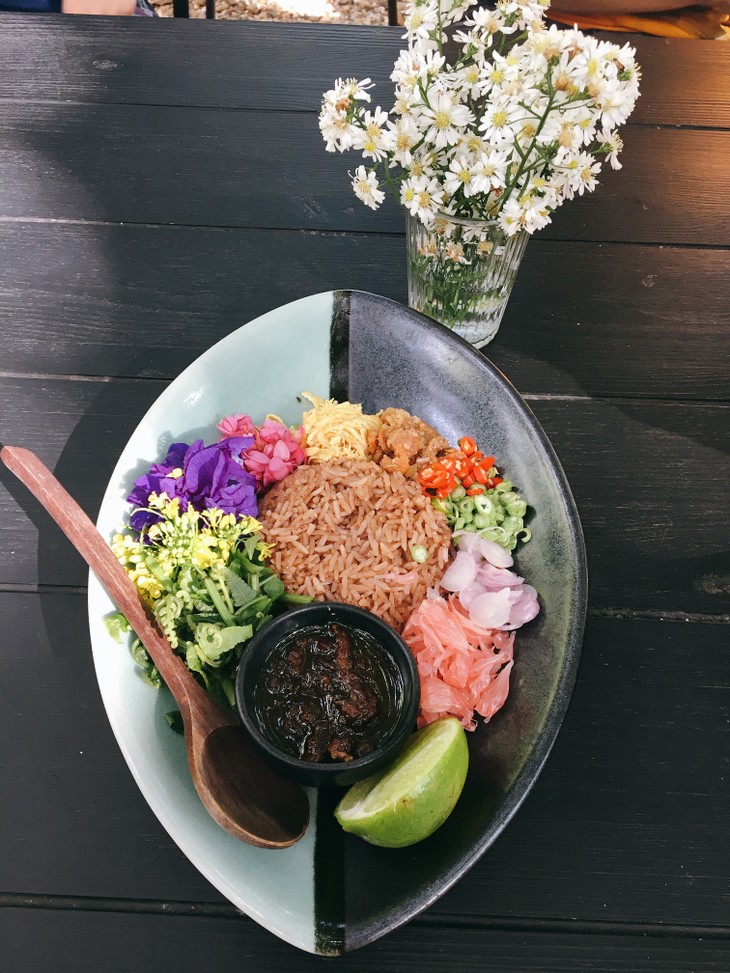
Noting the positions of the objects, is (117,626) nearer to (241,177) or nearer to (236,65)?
(241,177)

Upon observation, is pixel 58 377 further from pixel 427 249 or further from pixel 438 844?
pixel 438 844

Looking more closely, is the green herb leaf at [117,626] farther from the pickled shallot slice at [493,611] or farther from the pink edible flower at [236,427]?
the pickled shallot slice at [493,611]

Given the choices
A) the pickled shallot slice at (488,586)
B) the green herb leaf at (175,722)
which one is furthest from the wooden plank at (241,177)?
the green herb leaf at (175,722)

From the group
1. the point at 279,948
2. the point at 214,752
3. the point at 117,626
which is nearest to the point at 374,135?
the point at 117,626

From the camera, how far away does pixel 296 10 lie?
4133 mm

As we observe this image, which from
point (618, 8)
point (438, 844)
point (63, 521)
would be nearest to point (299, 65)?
point (618, 8)

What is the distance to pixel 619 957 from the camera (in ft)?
3.68

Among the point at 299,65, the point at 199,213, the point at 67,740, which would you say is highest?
the point at 299,65

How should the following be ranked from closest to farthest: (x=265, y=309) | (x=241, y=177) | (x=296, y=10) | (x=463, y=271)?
(x=463, y=271) → (x=265, y=309) → (x=241, y=177) → (x=296, y=10)

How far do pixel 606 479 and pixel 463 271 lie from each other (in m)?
0.52

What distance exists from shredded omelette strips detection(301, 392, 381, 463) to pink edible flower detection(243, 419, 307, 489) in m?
0.03

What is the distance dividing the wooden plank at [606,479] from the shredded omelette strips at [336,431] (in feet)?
1.23

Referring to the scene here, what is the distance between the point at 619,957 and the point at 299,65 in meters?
2.17

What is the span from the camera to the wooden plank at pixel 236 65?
2.03m
